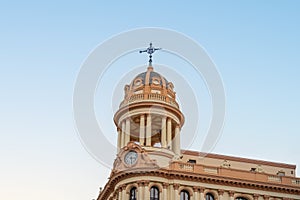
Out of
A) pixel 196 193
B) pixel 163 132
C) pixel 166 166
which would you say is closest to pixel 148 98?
pixel 163 132

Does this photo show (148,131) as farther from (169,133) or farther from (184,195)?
(184,195)

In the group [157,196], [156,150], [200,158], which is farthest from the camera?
[200,158]

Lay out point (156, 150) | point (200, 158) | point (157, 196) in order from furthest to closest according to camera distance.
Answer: point (200, 158)
point (156, 150)
point (157, 196)

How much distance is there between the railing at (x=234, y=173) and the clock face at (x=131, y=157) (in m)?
4.10

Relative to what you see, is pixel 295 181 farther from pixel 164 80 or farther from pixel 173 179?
pixel 164 80

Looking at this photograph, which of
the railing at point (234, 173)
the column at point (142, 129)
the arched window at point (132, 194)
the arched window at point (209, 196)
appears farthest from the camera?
the column at point (142, 129)

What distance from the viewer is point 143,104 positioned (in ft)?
245

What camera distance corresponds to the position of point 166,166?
227 feet

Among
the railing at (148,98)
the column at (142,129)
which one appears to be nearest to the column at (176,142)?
the railing at (148,98)

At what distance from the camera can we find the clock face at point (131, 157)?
228 feet

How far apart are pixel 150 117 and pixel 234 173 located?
1180cm

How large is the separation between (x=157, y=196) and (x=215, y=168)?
7.61 m

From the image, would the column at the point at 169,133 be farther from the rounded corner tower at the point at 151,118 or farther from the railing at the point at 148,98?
the railing at the point at 148,98

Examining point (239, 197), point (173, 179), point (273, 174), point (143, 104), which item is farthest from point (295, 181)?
point (143, 104)
